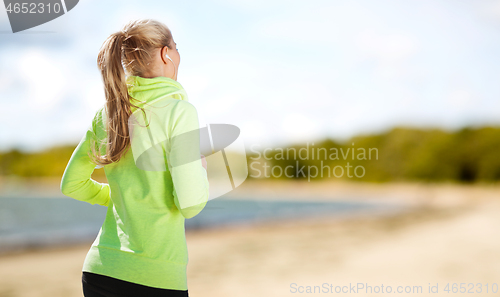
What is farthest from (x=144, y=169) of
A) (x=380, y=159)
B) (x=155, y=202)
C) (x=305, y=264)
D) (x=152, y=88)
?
(x=380, y=159)

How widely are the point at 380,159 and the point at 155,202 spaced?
43.8 m

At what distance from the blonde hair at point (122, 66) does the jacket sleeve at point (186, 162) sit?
0.12 m

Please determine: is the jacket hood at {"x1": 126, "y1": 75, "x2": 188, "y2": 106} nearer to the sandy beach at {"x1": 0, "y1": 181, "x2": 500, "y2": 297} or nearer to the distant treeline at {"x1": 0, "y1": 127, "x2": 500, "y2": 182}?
the sandy beach at {"x1": 0, "y1": 181, "x2": 500, "y2": 297}

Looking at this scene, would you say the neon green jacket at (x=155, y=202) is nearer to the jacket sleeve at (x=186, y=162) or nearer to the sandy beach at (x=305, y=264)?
the jacket sleeve at (x=186, y=162)

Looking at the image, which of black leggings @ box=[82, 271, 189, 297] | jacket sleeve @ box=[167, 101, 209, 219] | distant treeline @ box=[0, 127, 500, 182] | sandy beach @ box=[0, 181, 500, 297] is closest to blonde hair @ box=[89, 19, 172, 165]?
jacket sleeve @ box=[167, 101, 209, 219]

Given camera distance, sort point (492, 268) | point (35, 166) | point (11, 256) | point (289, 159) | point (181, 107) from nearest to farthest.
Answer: point (181, 107)
point (492, 268)
point (11, 256)
point (289, 159)
point (35, 166)

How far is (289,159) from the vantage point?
1510 inches

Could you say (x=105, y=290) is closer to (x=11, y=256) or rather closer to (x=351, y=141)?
(x=11, y=256)

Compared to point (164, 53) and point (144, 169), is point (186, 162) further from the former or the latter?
point (164, 53)

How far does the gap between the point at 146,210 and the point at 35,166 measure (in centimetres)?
4822

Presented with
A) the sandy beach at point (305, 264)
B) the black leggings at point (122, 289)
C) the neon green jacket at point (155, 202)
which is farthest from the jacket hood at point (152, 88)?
the sandy beach at point (305, 264)

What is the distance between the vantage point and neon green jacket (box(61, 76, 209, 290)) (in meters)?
0.84

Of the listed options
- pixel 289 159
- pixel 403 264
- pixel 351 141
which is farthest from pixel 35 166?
pixel 403 264

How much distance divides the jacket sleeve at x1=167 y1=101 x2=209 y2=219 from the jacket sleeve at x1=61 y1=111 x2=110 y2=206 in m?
0.26
